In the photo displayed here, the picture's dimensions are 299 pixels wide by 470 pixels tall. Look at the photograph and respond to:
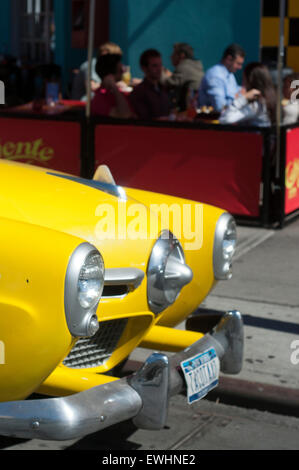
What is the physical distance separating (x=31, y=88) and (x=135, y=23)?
230cm

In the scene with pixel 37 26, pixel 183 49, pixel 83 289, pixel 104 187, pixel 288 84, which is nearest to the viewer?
pixel 83 289

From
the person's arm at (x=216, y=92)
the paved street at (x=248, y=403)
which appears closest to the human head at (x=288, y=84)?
the person's arm at (x=216, y=92)

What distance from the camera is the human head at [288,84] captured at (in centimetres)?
991

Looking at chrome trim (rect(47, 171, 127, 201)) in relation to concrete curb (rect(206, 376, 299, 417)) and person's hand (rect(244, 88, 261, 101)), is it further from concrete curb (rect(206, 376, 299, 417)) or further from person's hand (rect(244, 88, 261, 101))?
person's hand (rect(244, 88, 261, 101))

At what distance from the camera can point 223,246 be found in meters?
4.14

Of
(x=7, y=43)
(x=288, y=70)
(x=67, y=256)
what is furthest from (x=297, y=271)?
(x=7, y=43)

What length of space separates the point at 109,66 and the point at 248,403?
5329 mm

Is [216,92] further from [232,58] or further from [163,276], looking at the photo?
[163,276]

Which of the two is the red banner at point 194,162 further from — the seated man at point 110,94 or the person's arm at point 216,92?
the person's arm at point 216,92

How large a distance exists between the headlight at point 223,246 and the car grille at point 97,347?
713 millimetres

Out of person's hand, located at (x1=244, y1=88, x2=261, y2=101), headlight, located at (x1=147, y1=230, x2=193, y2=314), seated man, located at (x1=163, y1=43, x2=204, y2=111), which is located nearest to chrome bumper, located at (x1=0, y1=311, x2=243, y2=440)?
headlight, located at (x1=147, y1=230, x2=193, y2=314)

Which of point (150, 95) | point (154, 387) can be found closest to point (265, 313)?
point (154, 387)

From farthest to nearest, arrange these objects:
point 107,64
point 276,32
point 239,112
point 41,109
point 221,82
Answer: point 276,32
point 221,82
point 41,109
point 107,64
point 239,112

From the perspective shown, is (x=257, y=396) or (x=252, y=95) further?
(x=252, y=95)
